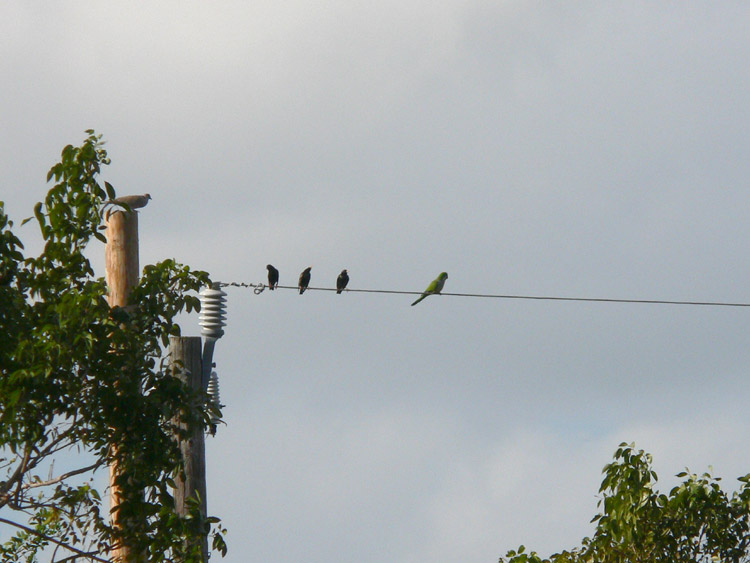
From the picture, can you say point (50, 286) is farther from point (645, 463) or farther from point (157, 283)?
point (645, 463)

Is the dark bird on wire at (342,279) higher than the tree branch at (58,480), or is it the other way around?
the dark bird on wire at (342,279)

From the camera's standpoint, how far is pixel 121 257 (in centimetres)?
827

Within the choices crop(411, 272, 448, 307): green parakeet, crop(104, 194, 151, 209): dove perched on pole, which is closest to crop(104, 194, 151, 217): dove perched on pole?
crop(104, 194, 151, 209): dove perched on pole

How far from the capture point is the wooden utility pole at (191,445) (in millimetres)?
8594

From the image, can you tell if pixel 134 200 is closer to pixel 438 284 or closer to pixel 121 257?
pixel 121 257

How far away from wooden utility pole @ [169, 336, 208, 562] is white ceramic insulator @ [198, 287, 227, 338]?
827 millimetres

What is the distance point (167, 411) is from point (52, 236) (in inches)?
56.5

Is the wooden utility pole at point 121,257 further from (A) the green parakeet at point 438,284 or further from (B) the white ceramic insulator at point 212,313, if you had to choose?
(A) the green parakeet at point 438,284

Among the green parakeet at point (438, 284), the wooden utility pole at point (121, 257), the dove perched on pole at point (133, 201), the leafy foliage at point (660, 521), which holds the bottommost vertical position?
the leafy foliage at point (660, 521)

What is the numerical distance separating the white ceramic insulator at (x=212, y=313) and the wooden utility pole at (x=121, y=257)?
136 cm

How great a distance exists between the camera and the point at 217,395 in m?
10.4

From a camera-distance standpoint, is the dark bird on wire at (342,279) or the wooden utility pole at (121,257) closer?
the wooden utility pole at (121,257)

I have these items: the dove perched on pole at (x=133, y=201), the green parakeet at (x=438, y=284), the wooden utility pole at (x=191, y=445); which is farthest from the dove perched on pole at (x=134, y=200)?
the green parakeet at (x=438, y=284)

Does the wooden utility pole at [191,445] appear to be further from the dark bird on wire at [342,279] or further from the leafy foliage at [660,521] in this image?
the dark bird on wire at [342,279]
